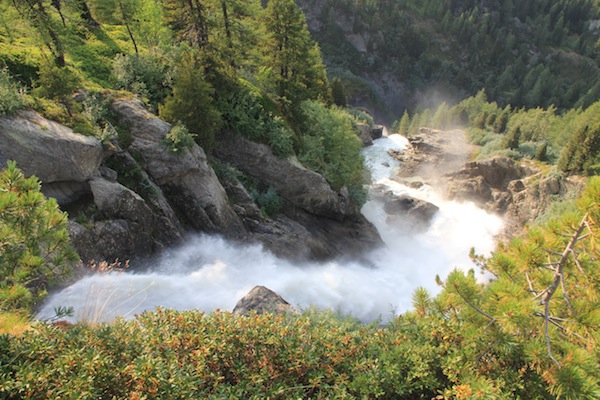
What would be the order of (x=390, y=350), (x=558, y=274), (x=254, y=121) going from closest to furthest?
(x=558, y=274) < (x=390, y=350) < (x=254, y=121)

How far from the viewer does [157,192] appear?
45.6 feet

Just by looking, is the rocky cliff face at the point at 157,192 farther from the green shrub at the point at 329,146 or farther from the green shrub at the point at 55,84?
the green shrub at the point at 329,146

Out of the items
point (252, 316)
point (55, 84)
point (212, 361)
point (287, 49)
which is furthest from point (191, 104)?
point (212, 361)

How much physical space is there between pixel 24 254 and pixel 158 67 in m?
16.2

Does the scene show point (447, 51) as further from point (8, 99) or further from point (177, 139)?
point (8, 99)

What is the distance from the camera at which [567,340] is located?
4.22 metres

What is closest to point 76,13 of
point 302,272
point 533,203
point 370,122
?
point 302,272

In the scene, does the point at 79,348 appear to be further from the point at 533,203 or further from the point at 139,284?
the point at 533,203

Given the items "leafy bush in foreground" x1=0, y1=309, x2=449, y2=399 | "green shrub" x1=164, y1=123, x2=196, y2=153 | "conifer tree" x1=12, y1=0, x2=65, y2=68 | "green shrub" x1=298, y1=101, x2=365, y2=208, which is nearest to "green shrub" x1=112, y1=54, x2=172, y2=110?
"conifer tree" x1=12, y1=0, x2=65, y2=68

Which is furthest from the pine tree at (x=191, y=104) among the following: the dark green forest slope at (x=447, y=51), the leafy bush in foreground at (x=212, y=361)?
the dark green forest slope at (x=447, y=51)

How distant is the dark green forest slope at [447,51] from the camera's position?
12438 centimetres

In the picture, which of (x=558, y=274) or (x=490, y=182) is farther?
(x=490, y=182)

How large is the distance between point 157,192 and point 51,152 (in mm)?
4132

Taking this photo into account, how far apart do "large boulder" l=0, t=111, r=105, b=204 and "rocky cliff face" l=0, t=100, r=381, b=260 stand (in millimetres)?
28
